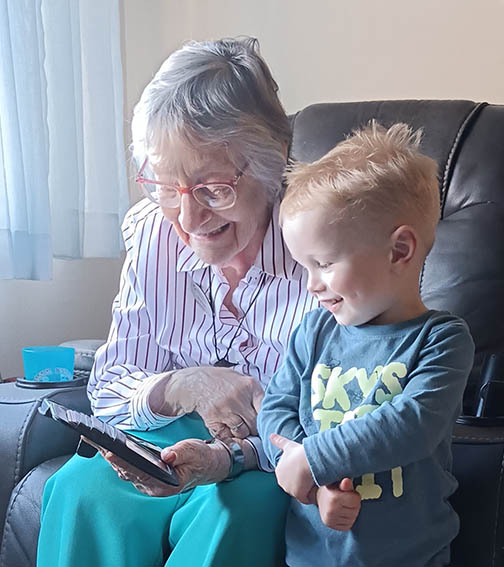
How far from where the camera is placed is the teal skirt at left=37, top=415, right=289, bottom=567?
3.81ft

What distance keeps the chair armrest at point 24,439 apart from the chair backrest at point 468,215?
0.75 metres

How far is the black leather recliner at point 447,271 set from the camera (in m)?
1.49

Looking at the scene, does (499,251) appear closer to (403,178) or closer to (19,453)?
(403,178)

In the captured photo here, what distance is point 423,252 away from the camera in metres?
1.10

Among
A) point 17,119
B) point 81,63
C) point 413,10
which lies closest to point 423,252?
point 413,10

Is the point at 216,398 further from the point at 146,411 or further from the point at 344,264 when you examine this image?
the point at 344,264

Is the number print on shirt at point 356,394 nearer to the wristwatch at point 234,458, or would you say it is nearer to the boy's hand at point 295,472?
the boy's hand at point 295,472

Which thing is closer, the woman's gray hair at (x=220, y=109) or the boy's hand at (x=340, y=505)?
the boy's hand at (x=340, y=505)

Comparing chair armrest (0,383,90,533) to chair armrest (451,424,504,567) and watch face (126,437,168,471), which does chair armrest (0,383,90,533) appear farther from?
chair armrest (451,424,504,567)

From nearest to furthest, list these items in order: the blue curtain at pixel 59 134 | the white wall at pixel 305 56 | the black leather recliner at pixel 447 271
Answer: the black leather recliner at pixel 447 271 < the white wall at pixel 305 56 < the blue curtain at pixel 59 134

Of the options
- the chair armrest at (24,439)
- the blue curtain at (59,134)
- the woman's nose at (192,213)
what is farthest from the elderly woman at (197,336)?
the blue curtain at (59,134)

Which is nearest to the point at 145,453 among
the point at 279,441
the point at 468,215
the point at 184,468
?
the point at 184,468

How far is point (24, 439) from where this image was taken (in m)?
1.52

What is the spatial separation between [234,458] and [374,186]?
0.47 m
